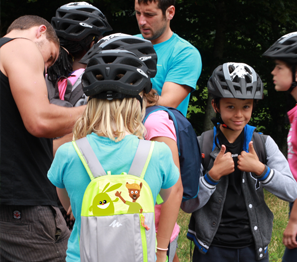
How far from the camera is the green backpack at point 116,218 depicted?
1.90 metres

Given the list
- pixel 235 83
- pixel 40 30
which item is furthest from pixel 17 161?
pixel 235 83

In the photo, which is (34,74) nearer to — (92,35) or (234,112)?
(92,35)

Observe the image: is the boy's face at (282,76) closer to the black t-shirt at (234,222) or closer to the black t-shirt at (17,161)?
the black t-shirt at (234,222)

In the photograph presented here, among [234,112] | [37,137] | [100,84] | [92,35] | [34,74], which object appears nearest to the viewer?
[100,84]

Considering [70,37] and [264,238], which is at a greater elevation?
[70,37]

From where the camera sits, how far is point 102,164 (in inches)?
79.2

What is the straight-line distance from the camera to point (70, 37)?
10.8ft

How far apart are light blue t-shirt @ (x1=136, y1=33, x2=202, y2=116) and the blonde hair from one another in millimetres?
1327

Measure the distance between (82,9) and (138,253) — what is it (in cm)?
261

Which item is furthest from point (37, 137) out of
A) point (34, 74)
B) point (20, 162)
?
point (34, 74)

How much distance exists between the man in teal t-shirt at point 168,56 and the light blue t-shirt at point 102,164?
129 centimetres

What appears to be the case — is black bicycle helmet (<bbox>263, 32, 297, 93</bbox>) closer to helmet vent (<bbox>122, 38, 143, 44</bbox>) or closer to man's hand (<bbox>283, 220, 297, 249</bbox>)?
man's hand (<bbox>283, 220, 297, 249</bbox>)

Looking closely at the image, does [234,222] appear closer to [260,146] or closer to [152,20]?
[260,146]

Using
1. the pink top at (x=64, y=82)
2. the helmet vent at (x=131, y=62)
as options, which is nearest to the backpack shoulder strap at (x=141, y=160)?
the helmet vent at (x=131, y=62)
